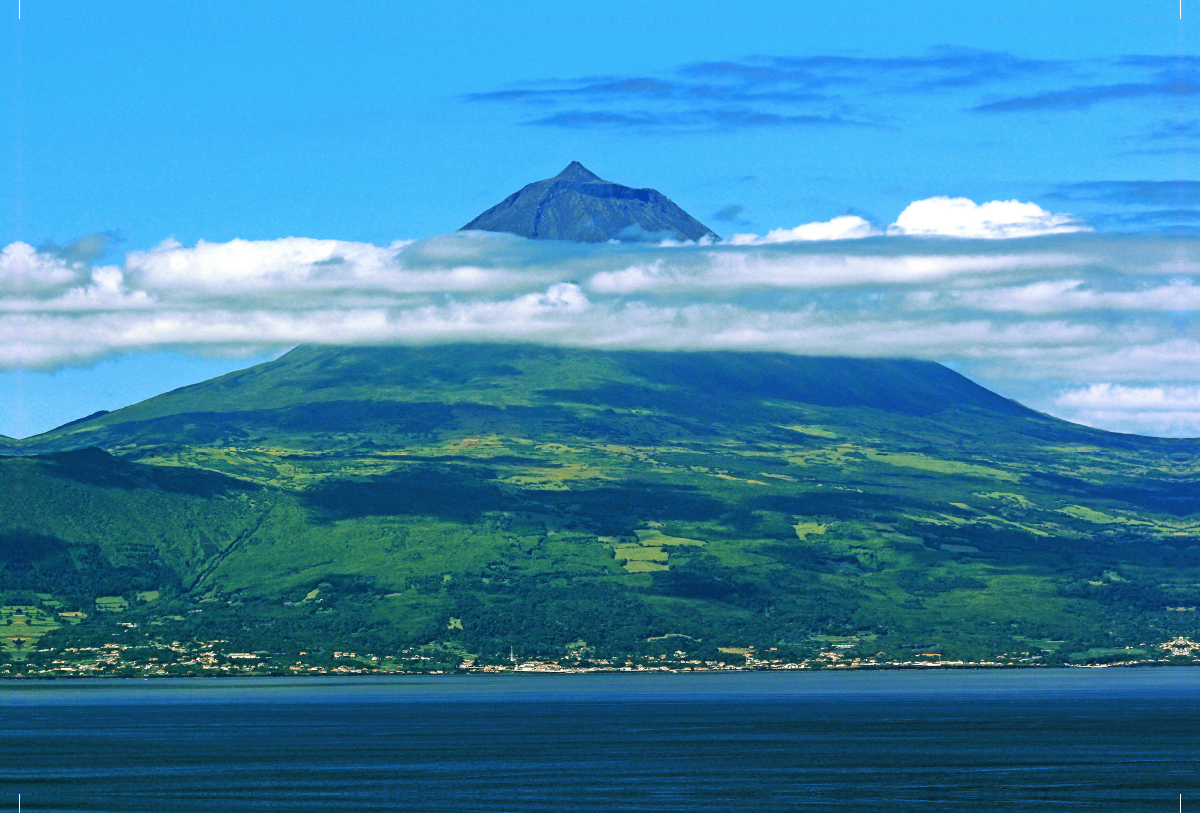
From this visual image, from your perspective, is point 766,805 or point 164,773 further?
point 164,773

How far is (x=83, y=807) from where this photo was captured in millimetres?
126312

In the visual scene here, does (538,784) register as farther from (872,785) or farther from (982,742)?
(982,742)

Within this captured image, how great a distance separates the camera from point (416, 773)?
154 metres

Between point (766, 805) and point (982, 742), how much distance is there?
69.0 m

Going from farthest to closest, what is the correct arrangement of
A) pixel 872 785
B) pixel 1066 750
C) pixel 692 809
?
1. pixel 1066 750
2. pixel 872 785
3. pixel 692 809

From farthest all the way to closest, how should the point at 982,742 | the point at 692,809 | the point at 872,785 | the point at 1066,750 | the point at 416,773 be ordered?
the point at 982,742, the point at 1066,750, the point at 416,773, the point at 872,785, the point at 692,809

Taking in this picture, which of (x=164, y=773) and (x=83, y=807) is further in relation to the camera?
(x=164, y=773)

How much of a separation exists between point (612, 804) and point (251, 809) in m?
27.9

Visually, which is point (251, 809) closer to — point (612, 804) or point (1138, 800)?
point (612, 804)

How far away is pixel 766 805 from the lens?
12681 cm

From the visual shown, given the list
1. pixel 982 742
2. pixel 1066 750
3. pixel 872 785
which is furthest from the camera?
pixel 982 742

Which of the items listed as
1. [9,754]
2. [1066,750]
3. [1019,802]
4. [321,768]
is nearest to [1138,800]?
[1019,802]

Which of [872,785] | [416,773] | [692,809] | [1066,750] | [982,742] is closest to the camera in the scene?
[692,809]

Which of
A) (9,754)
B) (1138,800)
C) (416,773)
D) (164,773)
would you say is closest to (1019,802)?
(1138,800)
